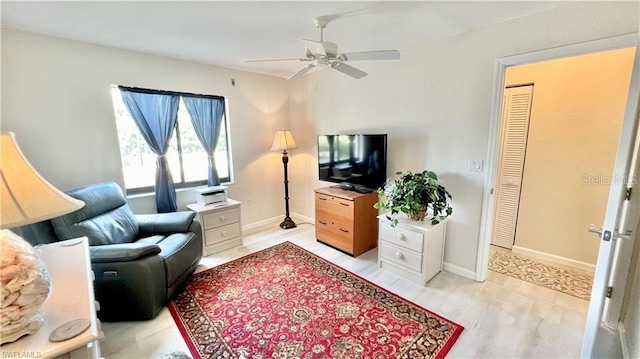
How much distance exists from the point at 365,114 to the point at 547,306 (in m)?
2.55

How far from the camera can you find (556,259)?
2826 mm

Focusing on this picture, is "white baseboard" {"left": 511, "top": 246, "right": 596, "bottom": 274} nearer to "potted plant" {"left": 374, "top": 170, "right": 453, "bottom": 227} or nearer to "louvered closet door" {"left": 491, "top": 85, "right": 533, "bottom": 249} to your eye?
"louvered closet door" {"left": 491, "top": 85, "right": 533, "bottom": 249}

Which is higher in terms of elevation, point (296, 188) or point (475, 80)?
point (475, 80)

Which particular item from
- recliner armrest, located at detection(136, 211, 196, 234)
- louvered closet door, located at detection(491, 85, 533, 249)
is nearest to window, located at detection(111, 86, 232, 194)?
recliner armrest, located at detection(136, 211, 196, 234)

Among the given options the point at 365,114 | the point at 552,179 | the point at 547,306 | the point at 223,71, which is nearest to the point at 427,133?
the point at 365,114

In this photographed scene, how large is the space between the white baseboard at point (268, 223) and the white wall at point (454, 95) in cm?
172

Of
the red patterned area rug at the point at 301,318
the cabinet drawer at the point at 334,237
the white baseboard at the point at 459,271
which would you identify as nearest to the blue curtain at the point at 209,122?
the red patterned area rug at the point at 301,318

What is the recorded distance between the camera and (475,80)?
2.34 m

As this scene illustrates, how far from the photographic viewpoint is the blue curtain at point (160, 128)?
291cm

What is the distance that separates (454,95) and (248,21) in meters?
1.98

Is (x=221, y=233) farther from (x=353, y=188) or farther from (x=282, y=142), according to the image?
(x=353, y=188)

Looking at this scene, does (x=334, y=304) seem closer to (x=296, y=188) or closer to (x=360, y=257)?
(x=360, y=257)

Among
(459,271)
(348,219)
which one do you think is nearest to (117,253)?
(348,219)

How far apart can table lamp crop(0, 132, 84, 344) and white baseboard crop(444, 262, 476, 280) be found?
9.82ft
